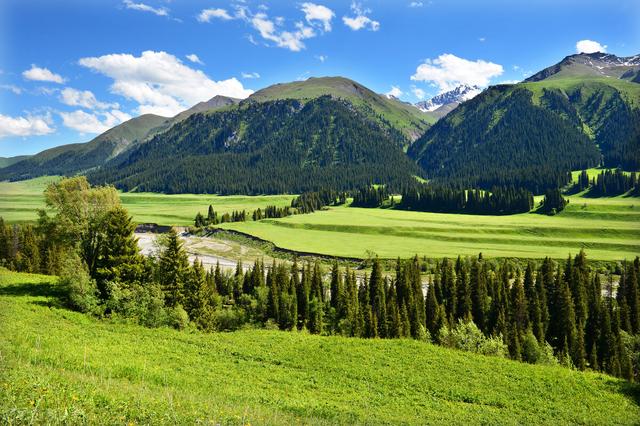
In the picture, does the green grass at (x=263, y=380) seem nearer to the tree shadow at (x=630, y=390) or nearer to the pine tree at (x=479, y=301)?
the tree shadow at (x=630, y=390)

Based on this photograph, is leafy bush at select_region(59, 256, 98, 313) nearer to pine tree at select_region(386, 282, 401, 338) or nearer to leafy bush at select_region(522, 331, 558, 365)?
pine tree at select_region(386, 282, 401, 338)

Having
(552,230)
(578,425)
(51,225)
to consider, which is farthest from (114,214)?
(552,230)

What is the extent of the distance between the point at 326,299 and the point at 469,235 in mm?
87420

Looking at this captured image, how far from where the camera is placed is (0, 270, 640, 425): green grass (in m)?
16.1

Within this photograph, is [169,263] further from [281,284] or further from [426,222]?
[426,222]

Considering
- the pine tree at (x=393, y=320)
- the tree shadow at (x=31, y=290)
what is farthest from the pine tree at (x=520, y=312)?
the tree shadow at (x=31, y=290)

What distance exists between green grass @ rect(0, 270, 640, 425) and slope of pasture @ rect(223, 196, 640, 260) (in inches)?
3944

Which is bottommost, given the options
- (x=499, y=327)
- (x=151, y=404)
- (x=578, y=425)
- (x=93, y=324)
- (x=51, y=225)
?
(x=499, y=327)

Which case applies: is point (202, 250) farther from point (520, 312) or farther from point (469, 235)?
point (520, 312)

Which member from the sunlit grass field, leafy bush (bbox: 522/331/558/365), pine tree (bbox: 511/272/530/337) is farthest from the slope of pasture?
leafy bush (bbox: 522/331/558/365)

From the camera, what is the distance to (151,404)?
1617 centimetres

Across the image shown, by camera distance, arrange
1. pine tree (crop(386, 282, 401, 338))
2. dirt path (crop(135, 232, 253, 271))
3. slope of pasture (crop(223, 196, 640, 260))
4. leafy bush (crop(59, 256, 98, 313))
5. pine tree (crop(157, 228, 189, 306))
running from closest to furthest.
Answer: leafy bush (crop(59, 256, 98, 313)) < pine tree (crop(157, 228, 189, 306)) < pine tree (crop(386, 282, 401, 338)) < dirt path (crop(135, 232, 253, 271)) < slope of pasture (crop(223, 196, 640, 260))

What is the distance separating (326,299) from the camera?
90438 mm

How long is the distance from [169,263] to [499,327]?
2129 inches
